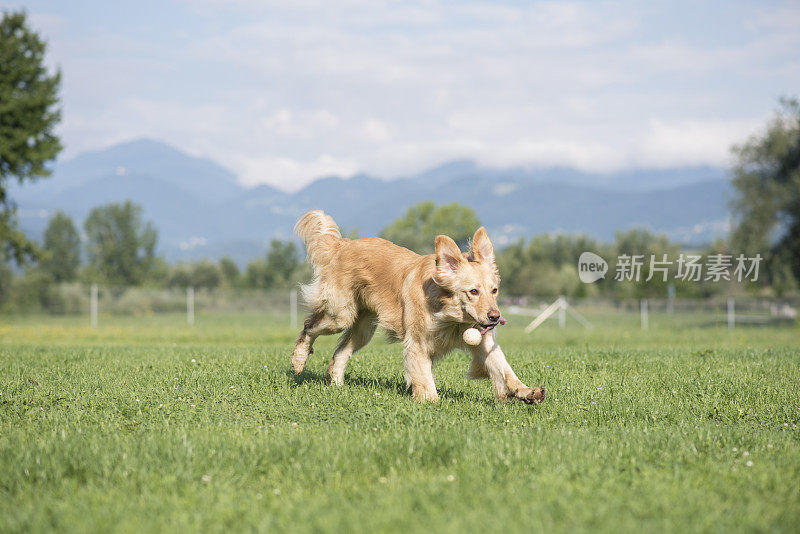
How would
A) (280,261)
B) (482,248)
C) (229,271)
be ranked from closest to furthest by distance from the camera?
(482,248)
(280,261)
(229,271)

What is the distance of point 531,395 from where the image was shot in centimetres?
641

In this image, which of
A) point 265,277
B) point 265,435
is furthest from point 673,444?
point 265,277

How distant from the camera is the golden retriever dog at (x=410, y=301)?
6480 millimetres

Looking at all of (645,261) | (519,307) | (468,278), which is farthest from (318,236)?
(645,261)

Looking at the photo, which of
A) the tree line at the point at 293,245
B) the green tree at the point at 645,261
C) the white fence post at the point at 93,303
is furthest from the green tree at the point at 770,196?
the white fence post at the point at 93,303

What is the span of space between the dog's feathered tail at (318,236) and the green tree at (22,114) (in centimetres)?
2745

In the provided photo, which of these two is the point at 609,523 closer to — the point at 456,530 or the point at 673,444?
the point at 456,530

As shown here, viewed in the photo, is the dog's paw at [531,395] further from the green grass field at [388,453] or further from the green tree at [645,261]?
Answer: the green tree at [645,261]

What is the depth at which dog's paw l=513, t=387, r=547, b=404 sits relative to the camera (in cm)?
635

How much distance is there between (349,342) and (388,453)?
132 inches

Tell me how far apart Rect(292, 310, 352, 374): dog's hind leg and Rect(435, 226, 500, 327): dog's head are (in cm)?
184

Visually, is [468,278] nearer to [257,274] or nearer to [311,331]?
[311,331]

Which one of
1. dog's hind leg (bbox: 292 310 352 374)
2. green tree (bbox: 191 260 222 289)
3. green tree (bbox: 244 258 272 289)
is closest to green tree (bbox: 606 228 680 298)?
dog's hind leg (bbox: 292 310 352 374)

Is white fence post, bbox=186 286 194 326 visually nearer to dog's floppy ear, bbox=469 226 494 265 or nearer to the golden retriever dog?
the golden retriever dog
